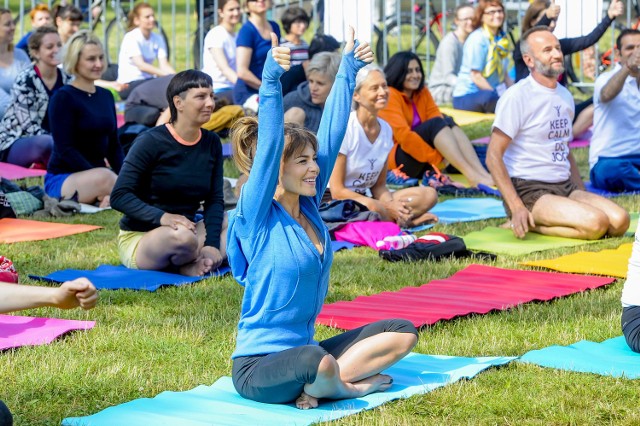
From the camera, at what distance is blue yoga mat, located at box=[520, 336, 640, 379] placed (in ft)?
14.1

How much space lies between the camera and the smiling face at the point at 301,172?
396 cm

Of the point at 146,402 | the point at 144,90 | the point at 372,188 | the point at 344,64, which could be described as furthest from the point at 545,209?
the point at 144,90

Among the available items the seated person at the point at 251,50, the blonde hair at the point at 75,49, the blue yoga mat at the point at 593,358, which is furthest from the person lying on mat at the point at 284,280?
the seated person at the point at 251,50

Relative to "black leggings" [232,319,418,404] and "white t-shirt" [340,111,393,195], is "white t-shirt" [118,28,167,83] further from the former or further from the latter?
"black leggings" [232,319,418,404]

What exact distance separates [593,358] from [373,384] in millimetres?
1037

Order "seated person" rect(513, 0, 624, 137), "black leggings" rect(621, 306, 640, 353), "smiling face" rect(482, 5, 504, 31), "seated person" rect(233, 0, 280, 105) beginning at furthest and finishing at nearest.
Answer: "smiling face" rect(482, 5, 504, 31) → "seated person" rect(233, 0, 280, 105) → "seated person" rect(513, 0, 624, 137) → "black leggings" rect(621, 306, 640, 353)

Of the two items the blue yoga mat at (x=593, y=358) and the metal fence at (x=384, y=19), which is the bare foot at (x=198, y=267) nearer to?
the blue yoga mat at (x=593, y=358)

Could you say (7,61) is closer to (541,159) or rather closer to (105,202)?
(105,202)

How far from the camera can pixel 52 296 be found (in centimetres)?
301

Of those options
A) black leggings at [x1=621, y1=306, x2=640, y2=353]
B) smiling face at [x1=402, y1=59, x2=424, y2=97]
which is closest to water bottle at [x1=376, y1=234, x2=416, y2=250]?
black leggings at [x1=621, y1=306, x2=640, y2=353]

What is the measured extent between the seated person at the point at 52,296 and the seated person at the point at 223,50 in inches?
373

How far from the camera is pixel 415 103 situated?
9.55 m

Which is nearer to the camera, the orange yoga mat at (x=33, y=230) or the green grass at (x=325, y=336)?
the green grass at (x=325, y=336)

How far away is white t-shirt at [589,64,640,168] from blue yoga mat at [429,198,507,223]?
1157 mm
